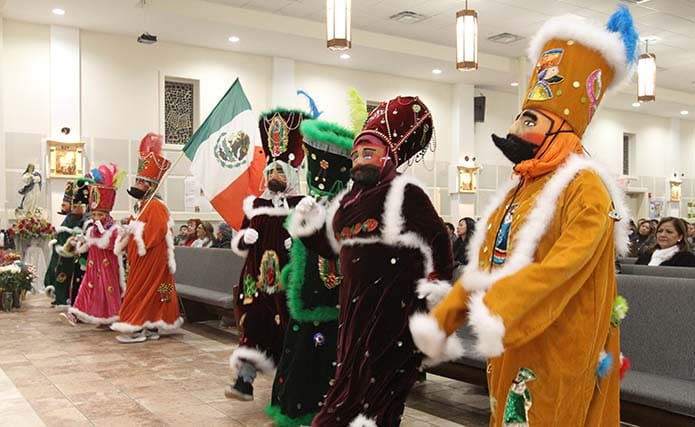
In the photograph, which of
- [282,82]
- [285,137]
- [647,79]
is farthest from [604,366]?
[282,82]

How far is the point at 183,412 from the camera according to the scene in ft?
12.9

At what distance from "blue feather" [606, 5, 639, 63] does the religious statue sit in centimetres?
1046

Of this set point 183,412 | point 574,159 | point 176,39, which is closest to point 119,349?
point 183,412

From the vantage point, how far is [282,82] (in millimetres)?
13156

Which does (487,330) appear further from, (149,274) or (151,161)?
(151,161)

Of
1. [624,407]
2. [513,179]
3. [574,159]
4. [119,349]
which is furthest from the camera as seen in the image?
[119,349]

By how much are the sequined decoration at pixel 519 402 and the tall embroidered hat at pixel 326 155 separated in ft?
5.88

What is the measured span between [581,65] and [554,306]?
739 mm

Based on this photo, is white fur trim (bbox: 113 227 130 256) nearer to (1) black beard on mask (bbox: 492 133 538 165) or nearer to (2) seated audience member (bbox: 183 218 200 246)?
(2) seated audience member (bbox: 183 218 200 246)

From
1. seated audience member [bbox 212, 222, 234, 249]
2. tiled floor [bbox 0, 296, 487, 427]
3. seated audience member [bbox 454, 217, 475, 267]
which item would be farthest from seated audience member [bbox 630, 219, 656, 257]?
seated audience member [bbox 212, 222, 234, 249]

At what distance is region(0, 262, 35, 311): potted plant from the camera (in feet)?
26.6

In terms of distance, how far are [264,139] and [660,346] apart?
258cm

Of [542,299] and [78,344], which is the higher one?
[542,299]

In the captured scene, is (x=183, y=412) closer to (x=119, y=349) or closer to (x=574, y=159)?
(x=119, y=349)
